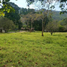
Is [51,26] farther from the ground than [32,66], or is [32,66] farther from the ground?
[51,26]

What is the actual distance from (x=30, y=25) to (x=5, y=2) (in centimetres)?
4058

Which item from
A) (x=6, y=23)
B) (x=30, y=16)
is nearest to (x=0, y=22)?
(x=6, y=23)

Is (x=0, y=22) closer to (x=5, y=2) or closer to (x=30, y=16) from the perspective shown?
(x=30, y=16)

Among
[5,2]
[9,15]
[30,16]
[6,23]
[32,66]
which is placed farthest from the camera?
[9,15]

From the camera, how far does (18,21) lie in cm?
4378

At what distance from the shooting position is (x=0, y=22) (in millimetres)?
26922

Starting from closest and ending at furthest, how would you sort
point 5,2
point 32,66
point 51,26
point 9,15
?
point 5,2 → point 32,66 → point 51,26 → point 9,15

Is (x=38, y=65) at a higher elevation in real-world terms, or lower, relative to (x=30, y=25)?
lower

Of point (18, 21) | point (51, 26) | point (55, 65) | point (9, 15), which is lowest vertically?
point (55, 65)

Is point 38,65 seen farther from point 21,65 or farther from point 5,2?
point 5,2

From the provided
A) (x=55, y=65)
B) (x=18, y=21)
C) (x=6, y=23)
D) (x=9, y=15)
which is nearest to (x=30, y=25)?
(x=18, y=21)

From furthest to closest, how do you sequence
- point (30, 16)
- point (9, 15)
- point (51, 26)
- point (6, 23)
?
1. point (9, 15)
2. point (30, 16)
3. point (6, 23)
4. point (51, 26)

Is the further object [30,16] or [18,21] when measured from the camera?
[18,21]

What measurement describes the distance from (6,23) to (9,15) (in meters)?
15.1
